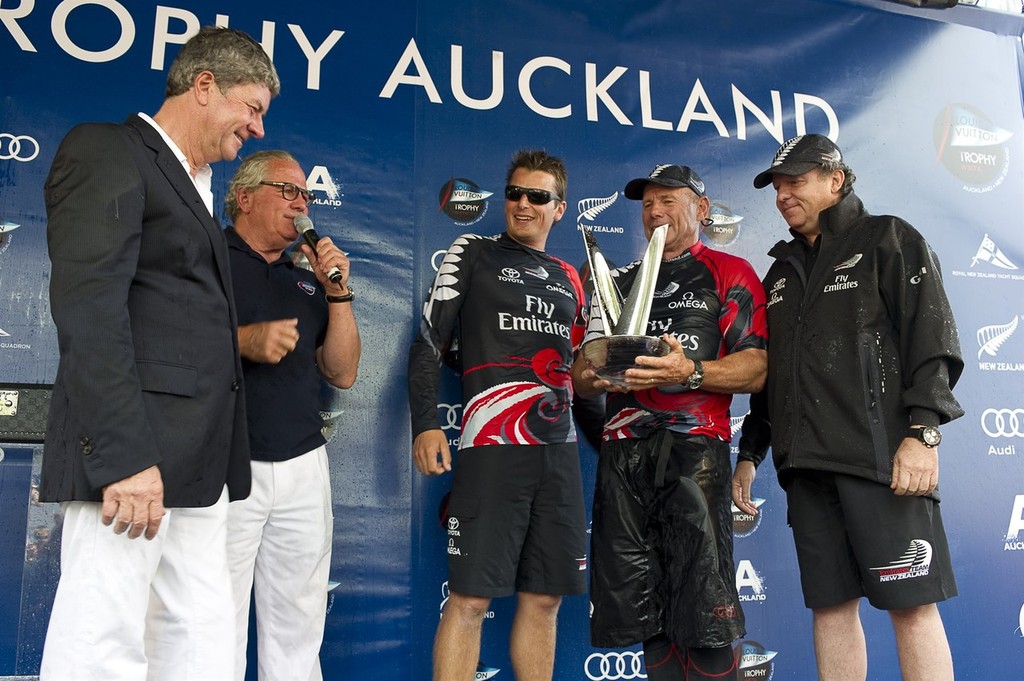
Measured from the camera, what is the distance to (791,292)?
2836mm

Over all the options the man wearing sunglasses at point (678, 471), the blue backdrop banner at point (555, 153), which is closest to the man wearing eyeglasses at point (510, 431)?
the man wearing sunglasses at point (678, 471)

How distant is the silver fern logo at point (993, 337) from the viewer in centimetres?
420

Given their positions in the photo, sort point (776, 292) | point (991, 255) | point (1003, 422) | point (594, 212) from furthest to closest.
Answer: point (991, 255) → point (1003, 422) → point (594, 212) → point (776, 292)

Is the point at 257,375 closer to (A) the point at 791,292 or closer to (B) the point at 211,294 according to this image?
(B) the point at 211,294

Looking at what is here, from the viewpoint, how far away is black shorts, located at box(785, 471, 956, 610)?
2428mm

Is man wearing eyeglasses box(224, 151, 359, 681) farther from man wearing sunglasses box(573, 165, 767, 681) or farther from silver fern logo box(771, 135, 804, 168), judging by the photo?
silver fern logo box(771, 135, 804, 168)

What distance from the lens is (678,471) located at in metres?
2.64

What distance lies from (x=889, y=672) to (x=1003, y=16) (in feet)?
10.6

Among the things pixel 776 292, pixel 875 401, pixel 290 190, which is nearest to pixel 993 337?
pixel 776 292

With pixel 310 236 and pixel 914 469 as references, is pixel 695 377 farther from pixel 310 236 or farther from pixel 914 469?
pixel 310 236

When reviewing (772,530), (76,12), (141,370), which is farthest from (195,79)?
(772,530)

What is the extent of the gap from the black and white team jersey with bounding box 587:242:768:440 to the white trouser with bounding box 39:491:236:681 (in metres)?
1.28

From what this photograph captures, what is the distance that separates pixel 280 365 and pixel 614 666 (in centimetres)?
179

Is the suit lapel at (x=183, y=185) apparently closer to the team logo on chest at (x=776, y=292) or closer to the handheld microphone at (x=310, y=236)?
the handheld microphone at (x=310, y=236)
